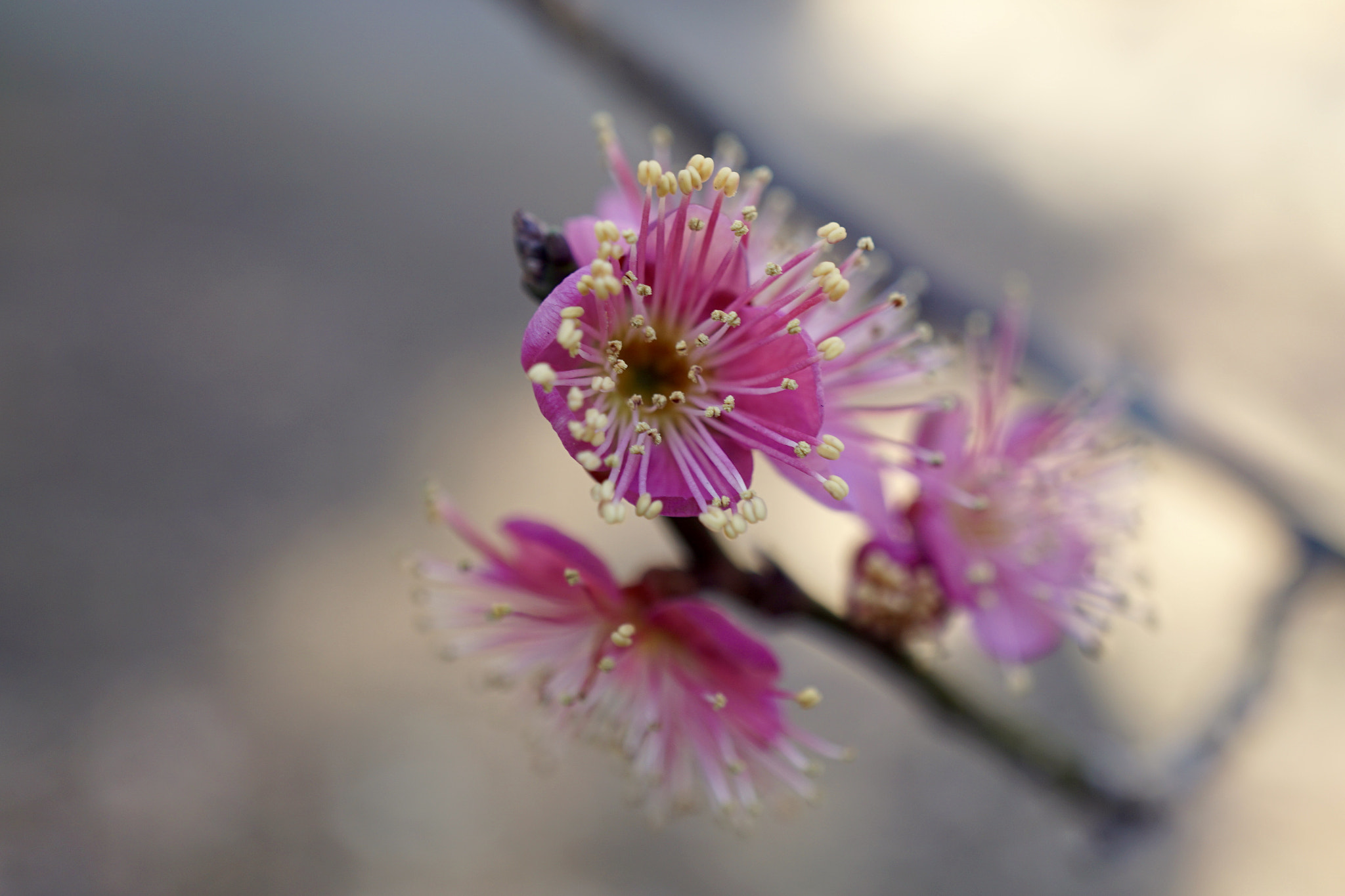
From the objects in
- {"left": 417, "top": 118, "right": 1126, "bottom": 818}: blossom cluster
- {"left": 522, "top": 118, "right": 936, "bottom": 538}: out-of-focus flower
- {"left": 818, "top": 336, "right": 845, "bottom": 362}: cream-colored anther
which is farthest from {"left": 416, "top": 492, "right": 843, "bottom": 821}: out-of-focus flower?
{"left": 818, "top": 336, "right": 845, "bottom": 362}: cream-colored anther

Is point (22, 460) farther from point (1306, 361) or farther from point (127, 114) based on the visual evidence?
point (1306, 361)

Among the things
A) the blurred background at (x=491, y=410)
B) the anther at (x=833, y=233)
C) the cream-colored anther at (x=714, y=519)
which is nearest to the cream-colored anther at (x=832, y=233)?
the anther at (x=833, y=233)

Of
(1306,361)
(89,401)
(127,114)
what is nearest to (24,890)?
(89,401)

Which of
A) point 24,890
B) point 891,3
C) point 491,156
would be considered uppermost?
point 891,3

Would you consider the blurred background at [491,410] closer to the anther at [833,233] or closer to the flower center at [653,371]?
the flower center at [653,371]

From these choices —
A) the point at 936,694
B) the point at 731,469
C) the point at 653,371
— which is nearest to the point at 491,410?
the point at 936,694

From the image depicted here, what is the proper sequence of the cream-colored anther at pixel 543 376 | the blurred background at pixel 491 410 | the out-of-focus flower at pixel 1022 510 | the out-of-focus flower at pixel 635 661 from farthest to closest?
the blurred background at pixel 491 410 → the out-of-focus flower at pixel 1022 510 → the out-of-focus flower at pixel 635 661 → the cream-colored anther at pixel 543 376
